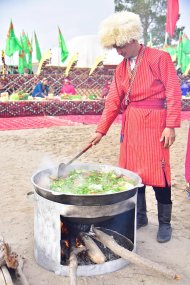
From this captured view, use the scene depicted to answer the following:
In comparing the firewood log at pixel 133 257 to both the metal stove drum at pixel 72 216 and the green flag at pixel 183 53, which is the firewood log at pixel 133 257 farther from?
the green flag at pixel 183 53

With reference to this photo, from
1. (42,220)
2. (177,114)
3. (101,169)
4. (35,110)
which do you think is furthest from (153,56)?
(35,110)

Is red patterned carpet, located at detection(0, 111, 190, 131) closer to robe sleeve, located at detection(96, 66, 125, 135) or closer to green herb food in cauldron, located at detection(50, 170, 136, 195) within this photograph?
robe sleeve, located at detection(96, 66, 125, 135)

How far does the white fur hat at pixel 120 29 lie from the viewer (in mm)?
2707

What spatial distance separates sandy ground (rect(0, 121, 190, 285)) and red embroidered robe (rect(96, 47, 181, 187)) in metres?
0.62

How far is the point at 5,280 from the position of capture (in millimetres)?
2131

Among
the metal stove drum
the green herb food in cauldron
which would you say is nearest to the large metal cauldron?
the metal stove drum

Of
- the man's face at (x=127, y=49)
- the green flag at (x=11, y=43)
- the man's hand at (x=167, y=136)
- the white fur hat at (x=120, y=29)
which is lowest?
the man's hand at (x=167, y=136)

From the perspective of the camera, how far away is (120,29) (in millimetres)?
2705

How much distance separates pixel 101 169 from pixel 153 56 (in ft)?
3.38

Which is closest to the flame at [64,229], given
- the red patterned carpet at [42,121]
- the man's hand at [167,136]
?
the man's hand at [167,136]

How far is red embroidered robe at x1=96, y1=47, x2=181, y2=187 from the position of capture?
279cm

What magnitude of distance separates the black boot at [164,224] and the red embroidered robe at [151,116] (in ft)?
1.02

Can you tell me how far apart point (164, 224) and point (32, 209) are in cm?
152

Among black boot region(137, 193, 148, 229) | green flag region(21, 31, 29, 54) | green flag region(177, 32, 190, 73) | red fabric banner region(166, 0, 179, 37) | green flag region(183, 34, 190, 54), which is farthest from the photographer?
green flag region(177, 32, 190, 73)
